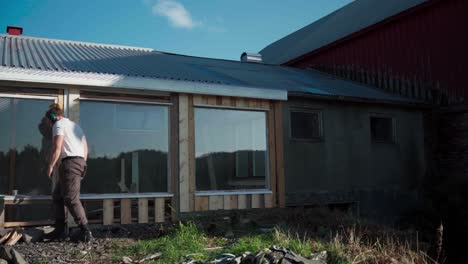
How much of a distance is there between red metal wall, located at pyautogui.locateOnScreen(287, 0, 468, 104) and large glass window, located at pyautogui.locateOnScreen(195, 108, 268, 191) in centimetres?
623

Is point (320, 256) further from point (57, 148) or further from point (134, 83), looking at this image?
point (134, 83)

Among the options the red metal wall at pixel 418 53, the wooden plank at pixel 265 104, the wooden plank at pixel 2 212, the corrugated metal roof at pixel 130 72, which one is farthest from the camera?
the red metal wall at pixel 418 53

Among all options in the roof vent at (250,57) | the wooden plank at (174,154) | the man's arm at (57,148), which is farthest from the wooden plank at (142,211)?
the roof vent at (250,57)

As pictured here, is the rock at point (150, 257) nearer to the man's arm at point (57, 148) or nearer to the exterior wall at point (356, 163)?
the man's arm at point (57, 148)

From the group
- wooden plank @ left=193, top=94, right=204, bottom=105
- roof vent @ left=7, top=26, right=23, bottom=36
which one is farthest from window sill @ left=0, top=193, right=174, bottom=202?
roof vent @ left=7, top=26, right=23, bottom=36

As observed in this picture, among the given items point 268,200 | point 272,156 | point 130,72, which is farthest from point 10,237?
point 272,156

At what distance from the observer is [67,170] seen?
21.4 feet

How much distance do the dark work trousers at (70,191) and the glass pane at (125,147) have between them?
44.5 inches

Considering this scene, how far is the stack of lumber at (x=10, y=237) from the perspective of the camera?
620cm

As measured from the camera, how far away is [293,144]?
10195 millimetres

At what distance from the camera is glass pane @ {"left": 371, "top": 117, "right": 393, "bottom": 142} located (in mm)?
11812

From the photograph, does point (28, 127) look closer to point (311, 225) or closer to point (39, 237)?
point (39, 237)

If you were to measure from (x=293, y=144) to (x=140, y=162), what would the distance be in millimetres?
3513

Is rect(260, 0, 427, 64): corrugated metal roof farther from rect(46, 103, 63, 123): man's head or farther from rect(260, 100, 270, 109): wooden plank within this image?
rect(46, 103, 63, 123): man's head
